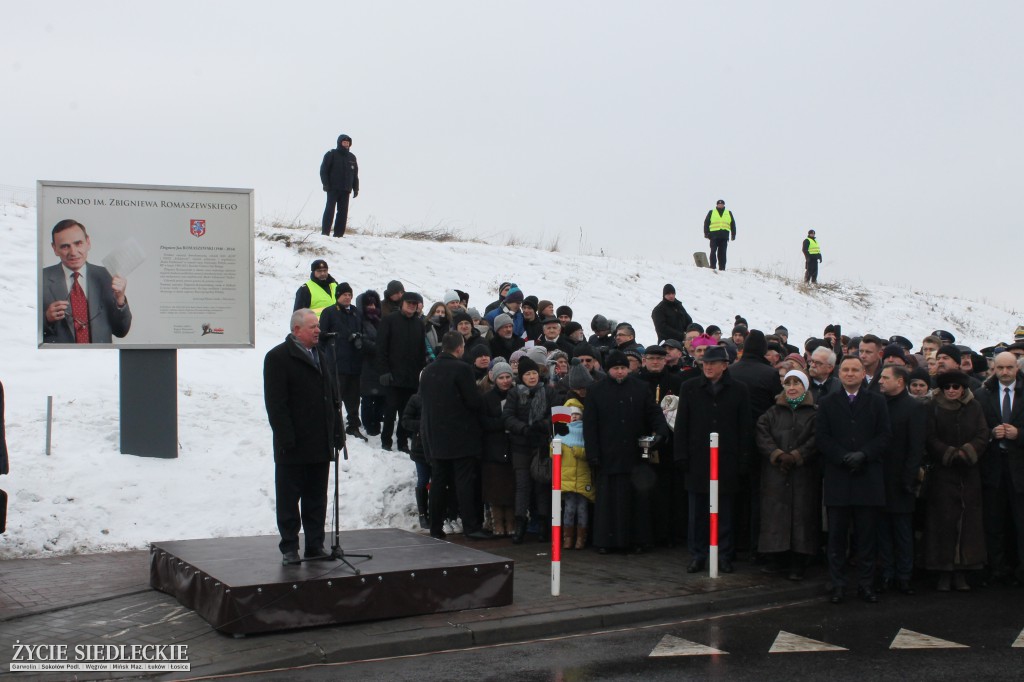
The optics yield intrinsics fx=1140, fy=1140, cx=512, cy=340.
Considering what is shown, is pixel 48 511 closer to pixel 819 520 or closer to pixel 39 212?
pixel 39 212

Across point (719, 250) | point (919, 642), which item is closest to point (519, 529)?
point (919, 642)

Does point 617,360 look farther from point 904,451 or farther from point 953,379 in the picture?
point 953,379

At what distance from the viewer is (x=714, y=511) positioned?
10195 mm

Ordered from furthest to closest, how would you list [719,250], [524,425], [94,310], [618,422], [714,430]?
[719,250]
[94,310]
[524,425]
[618,422]
[714,430]

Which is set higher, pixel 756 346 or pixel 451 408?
pixel 756 346

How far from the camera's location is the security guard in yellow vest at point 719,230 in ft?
102

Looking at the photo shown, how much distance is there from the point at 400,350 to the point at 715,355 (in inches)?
179

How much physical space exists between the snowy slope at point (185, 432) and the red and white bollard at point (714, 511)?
4014mm

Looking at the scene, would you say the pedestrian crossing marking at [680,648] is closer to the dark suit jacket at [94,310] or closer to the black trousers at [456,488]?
the black trousers at [456,488]

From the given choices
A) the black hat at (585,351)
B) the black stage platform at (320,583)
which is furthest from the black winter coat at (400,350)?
the black stage platform at (320,583)

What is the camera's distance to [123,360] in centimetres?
1320

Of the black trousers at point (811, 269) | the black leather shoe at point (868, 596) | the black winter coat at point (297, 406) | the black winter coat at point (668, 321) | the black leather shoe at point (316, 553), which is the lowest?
the black leather shoe at point (868, 596)

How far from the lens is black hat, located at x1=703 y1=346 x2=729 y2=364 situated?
10.8 m

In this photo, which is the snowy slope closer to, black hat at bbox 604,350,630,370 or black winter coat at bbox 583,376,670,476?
black winter coat at bbox 583,376,670,476
